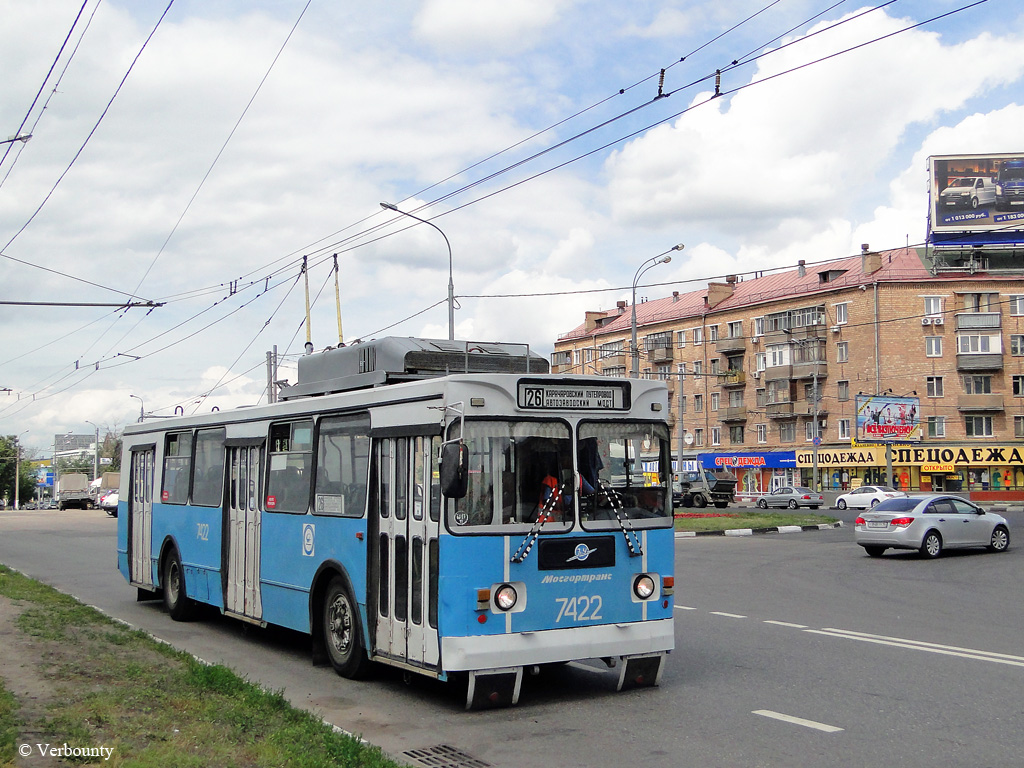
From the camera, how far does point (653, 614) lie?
28.0 ft

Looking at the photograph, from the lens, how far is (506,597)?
7.80 m

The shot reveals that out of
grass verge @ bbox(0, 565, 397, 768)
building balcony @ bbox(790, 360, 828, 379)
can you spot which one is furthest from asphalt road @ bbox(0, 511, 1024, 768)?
building balcony @ bbox(790, 360, 828, 379)

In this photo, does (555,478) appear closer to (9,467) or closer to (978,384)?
(978,384)

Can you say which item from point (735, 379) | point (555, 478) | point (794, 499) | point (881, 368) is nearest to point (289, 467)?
point (555, 478)

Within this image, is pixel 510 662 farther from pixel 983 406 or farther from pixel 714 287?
pixel 714 287

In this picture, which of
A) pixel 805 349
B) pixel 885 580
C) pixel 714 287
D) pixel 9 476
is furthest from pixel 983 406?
pixel 9 476

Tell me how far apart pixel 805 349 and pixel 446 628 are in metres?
69.8

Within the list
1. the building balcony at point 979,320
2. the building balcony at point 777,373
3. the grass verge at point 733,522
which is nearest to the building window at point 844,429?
the building balcony at point 777,373

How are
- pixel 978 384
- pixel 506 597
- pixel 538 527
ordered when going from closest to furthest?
pixel 506 597, pixel 538 527, pixel 978 384

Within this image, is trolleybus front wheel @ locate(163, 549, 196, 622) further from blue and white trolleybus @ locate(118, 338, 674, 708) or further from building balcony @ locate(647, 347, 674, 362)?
building balcony @ locate(647, 347, 674, 362)

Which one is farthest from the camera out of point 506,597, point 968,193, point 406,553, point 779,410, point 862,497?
point 779,410

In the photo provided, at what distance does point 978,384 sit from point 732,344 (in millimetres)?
18360

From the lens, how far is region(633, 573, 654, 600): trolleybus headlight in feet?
27.8

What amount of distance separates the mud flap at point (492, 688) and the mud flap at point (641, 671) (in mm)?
1033
